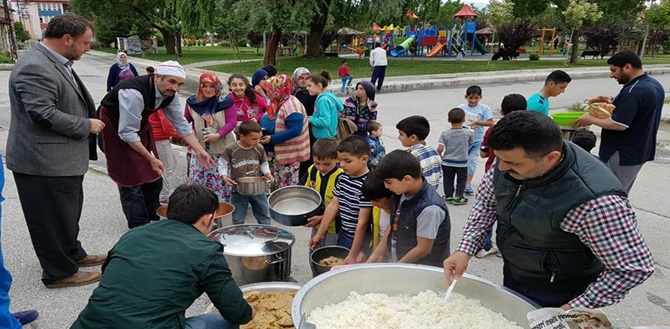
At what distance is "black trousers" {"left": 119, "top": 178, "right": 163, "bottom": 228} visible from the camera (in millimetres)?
4145

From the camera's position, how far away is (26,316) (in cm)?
301

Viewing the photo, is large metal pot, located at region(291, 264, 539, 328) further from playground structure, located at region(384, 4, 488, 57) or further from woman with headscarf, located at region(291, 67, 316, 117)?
playground structure, located at region(384, 4, 488, 57)

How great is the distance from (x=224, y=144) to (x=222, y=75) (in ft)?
49.3

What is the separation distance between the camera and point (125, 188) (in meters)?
4.12

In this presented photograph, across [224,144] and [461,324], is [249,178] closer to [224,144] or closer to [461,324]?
[224,144]

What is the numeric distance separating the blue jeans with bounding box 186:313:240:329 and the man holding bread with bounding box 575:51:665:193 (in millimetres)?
3542

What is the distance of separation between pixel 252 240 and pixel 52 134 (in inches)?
63.2

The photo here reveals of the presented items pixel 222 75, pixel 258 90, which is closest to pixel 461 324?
pixel 258 90

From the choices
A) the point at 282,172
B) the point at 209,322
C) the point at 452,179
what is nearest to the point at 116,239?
the point at 282,172

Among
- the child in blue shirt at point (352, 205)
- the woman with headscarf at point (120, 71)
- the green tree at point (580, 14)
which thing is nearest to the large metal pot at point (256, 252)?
the child in blue shirt at point (352, 205)

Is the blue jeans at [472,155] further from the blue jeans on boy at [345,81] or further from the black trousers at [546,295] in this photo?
the blue jeans on boy at [345,81]

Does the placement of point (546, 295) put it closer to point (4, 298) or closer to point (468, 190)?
point (4, 298)

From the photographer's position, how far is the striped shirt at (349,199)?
10.8 feet

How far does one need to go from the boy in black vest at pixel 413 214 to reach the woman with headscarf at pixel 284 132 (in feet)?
7.69
